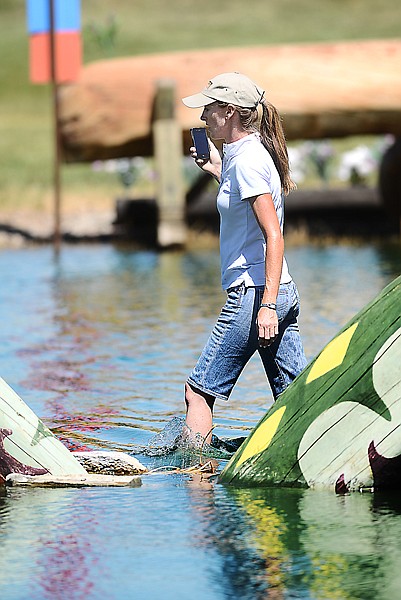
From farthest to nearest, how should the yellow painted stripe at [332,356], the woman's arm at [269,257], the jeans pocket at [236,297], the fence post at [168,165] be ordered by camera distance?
the fence post at [168,165], the jeans pocket at [236,297], the woman's arm at [269,257], the yellow painted stripe at [332,356]

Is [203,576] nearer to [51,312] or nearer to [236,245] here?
[236,245]

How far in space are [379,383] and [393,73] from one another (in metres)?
9.05

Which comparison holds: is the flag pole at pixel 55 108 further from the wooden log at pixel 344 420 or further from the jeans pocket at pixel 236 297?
the wooden log at pixel 344 420

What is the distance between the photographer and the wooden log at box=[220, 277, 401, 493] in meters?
4.71

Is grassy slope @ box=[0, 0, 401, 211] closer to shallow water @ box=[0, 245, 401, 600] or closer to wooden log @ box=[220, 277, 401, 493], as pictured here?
shallow water @ box=[0, 245, 401, 600]

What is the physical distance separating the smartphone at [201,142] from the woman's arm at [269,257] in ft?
1.77

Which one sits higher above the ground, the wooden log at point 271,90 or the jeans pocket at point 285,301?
the wooden log at point 271,90

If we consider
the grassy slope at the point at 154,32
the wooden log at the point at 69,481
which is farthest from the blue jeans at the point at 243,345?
the grassy slope at the point at 154,32

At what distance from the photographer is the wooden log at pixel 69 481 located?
504cm

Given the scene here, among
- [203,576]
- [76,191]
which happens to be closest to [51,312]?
[203,576]

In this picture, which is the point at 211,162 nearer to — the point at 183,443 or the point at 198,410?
the point at 198,410

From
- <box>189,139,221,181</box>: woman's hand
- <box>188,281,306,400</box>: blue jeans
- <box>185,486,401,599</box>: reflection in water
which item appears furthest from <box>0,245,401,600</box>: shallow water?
<box>189,139,221,181</box>: woman's hand

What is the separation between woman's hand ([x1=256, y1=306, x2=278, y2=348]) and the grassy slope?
831 inches

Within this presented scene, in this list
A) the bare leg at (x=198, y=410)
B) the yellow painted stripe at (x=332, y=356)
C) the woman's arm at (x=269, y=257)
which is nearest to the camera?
the yellow painted stripe at (x=332, y=356)
